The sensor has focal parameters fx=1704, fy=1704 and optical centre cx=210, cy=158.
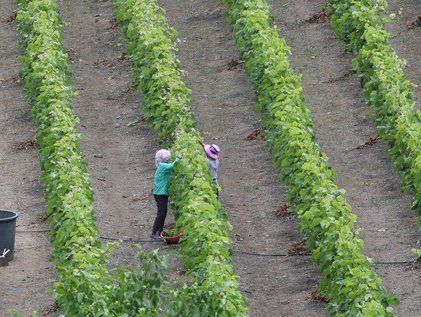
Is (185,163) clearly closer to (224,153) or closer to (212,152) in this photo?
(212,152)

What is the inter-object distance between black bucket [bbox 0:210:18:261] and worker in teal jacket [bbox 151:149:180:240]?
188 cm

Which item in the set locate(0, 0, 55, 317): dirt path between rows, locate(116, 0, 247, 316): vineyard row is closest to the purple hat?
locate(116, 0, 247, 316): vineyard row

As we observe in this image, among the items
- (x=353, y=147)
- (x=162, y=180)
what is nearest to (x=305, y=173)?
(x=162, y=180)

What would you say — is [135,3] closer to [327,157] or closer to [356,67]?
[356,67]

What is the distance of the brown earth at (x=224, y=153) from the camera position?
2170cm

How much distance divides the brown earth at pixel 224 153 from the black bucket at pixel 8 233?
236mm

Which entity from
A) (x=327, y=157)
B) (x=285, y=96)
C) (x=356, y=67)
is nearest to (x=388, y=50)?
(x=356, y=67)

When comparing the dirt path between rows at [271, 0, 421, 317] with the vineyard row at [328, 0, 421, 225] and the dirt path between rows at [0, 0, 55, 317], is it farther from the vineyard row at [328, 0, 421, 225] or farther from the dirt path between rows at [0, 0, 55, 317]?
the dirt path between rows at [0, 0, 55, 317]

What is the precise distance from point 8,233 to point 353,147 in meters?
6.31

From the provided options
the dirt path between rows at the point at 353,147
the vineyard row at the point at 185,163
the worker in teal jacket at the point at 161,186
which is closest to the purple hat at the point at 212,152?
the vineyard row at the point at 185,163

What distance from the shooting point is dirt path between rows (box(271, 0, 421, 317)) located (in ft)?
72.1

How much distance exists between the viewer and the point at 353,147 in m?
26.0

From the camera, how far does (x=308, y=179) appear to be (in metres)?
22.5

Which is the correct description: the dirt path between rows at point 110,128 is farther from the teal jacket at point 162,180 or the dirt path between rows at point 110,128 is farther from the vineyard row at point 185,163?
the teal jacket at point 162,180
